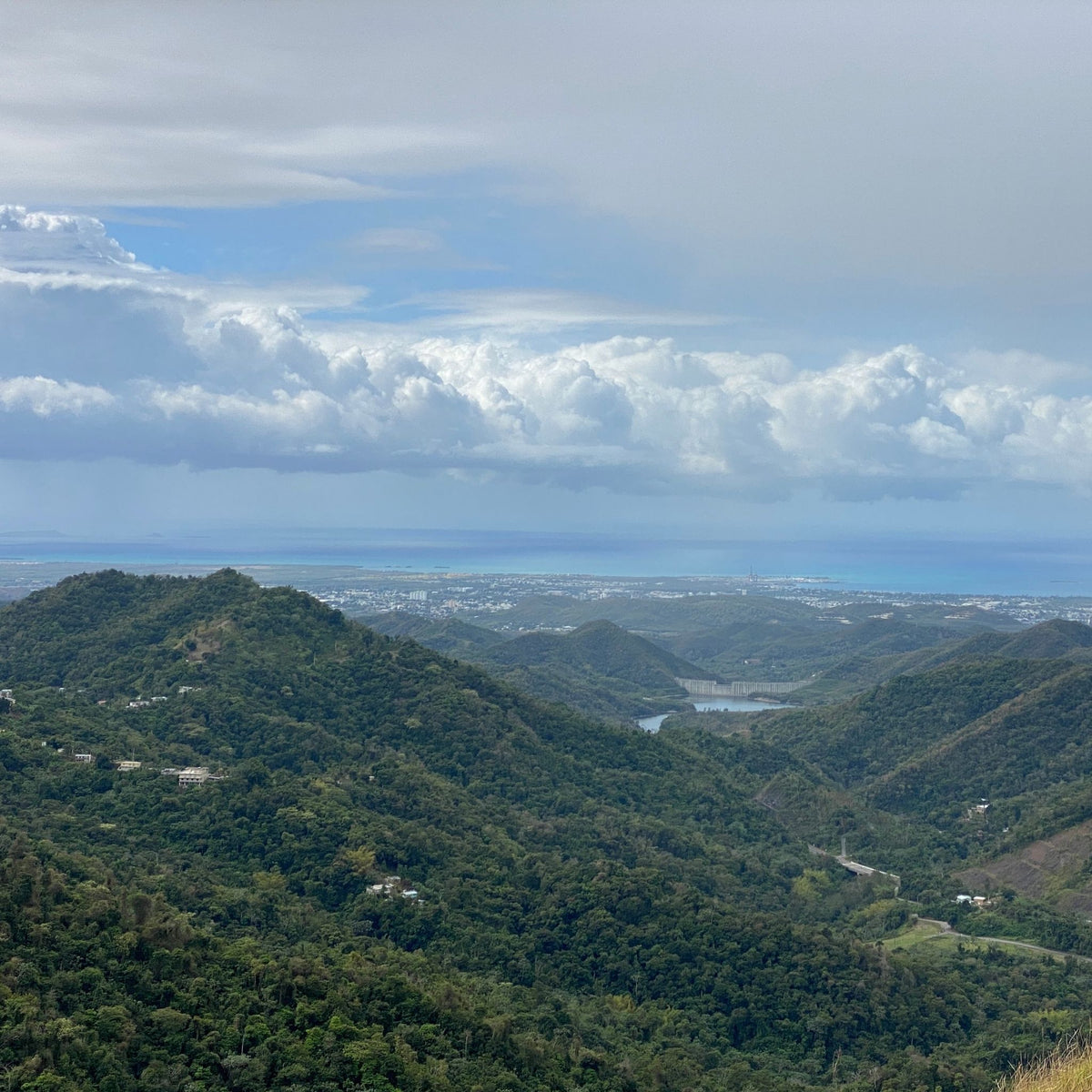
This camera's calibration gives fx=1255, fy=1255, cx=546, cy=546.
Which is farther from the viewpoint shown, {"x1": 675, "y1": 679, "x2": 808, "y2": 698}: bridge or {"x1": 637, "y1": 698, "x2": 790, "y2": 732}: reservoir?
{"x1": 675, "y1": 679, "x2": 808, "y2": 698}: bridge

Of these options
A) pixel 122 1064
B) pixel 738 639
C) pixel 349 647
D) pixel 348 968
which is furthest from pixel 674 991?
pixel 738 639

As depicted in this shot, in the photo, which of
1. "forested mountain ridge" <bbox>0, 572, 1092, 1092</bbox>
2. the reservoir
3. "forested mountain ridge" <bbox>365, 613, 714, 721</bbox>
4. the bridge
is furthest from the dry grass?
the bridge

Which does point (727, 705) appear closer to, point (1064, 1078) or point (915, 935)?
point (915, 935)

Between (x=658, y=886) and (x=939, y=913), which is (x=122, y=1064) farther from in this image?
(x=939, y=913)

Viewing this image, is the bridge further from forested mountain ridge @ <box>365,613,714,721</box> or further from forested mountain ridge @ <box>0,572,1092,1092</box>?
forested mountain ridge @ <box>0,572,1092,1092</box>

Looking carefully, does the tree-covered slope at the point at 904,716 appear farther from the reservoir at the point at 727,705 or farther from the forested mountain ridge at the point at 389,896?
the reservoir at the point at 727,705

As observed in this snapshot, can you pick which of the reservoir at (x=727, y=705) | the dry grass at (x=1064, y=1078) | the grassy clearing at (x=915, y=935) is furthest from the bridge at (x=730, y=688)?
the dry grass at (x=1064, y=1078)
